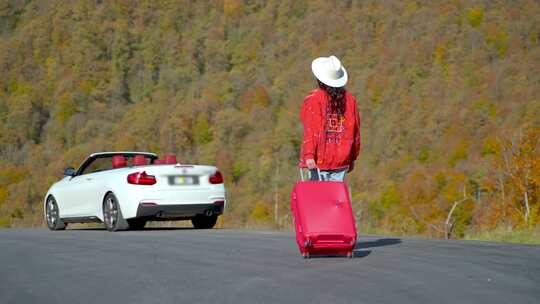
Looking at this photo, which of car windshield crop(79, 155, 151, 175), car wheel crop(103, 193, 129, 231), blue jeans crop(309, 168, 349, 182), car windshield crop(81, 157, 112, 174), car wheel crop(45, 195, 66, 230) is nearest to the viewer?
blue jeans crop(309, 168, 349, 182)

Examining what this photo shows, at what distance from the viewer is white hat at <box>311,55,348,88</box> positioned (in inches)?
348

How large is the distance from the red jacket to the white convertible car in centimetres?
581

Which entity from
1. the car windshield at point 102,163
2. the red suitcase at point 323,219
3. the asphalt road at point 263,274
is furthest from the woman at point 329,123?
the car windshield at point 102,163

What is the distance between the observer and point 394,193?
8481cm

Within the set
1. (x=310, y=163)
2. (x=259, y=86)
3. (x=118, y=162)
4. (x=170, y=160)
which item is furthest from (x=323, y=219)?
(x=259, y=86)

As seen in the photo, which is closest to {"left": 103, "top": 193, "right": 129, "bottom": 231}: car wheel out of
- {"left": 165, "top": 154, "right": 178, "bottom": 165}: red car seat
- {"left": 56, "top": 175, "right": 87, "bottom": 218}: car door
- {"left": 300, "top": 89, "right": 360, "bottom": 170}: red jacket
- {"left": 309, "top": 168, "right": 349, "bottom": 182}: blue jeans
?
{"left": 56, "top": 175, "right": 87, "bottom": 218}: car door

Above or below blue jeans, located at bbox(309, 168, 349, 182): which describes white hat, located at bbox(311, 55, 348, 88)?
above

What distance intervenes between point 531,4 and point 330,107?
110m

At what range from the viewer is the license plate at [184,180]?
47.4ft

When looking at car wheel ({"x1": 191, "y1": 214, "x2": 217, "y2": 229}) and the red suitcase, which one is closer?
the red suitcase

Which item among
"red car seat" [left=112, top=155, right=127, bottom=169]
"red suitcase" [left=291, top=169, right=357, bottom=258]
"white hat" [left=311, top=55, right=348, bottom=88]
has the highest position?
"white hat" [left=311, top=55, right=348, bottom=88]

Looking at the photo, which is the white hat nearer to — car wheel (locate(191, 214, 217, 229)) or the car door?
car wheel (locate(191, 214, 217, 229))

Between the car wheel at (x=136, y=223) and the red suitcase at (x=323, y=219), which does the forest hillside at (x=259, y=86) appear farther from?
the red suitcase at (x=323, y=219)

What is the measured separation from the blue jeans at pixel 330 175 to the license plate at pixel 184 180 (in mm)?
5749
